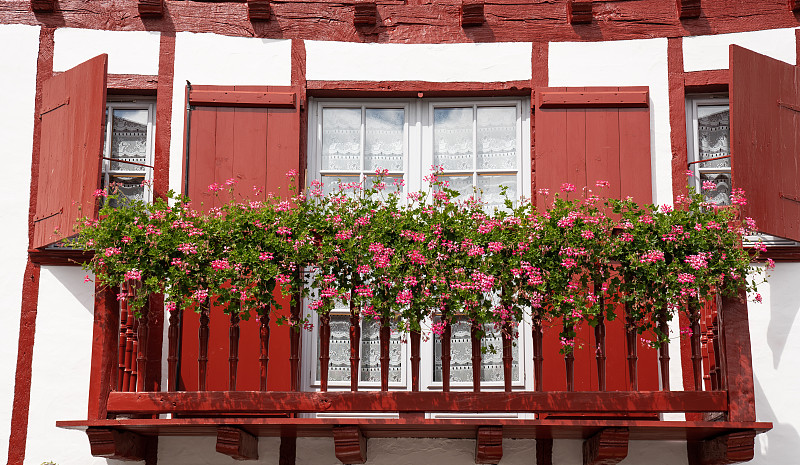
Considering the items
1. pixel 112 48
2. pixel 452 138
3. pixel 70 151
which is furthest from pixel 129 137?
pixel 452 138

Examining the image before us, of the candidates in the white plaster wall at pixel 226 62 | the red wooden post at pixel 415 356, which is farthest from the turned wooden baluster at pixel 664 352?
the white plaster wall at pixel 226 62

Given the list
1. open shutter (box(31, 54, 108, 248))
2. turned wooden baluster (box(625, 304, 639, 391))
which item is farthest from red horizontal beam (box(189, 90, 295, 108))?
turned wooden baluster (box(625, 304, 639, 391))

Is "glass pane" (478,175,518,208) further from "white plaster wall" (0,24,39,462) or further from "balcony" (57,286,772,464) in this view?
"white plaster wall" (0,24,39,462)

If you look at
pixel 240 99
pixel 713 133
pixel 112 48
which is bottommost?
pixel 713 133

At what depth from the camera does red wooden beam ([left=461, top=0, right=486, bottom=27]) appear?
8.29 m

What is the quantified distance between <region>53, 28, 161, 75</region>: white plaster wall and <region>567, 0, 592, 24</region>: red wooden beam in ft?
9.75

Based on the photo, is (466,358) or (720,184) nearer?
(466,358)

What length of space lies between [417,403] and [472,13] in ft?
9.93

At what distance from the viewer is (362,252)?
269 inches

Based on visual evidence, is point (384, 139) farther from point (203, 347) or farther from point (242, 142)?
point (203, 347)

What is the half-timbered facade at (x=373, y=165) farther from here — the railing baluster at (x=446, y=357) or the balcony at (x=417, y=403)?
the railing baluster at (x=446, y=357)

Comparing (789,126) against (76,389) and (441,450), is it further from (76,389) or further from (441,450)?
(76,389)

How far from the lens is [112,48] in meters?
8.31

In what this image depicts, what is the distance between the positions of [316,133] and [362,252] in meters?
1.76
